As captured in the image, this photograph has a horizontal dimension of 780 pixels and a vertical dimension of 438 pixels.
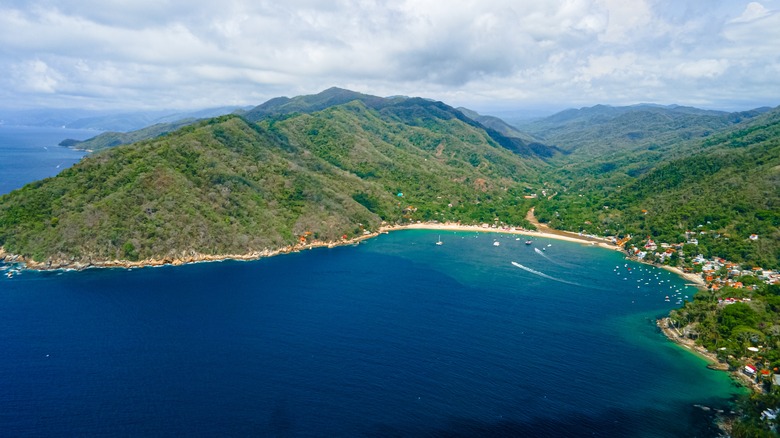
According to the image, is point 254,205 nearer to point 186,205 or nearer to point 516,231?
point 186,205

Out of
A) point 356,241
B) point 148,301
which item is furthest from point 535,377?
point 356,241

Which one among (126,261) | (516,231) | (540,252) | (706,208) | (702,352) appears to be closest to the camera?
(702,352)

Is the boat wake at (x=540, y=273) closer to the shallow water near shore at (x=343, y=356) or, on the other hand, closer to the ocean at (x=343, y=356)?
the shallow water near shore at (x=343, y=356)

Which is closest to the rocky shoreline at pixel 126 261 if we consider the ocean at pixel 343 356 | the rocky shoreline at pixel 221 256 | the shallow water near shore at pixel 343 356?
the rocky shoreline at pixel 221 256

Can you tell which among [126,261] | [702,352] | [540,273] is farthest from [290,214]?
[702,352]

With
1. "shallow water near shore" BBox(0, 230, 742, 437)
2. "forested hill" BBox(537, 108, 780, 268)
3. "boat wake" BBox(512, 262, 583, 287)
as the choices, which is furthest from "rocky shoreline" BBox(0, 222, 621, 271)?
"boat wake" BBox(512, 262, 583, 287)

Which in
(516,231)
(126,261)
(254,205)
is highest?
(254,205)
